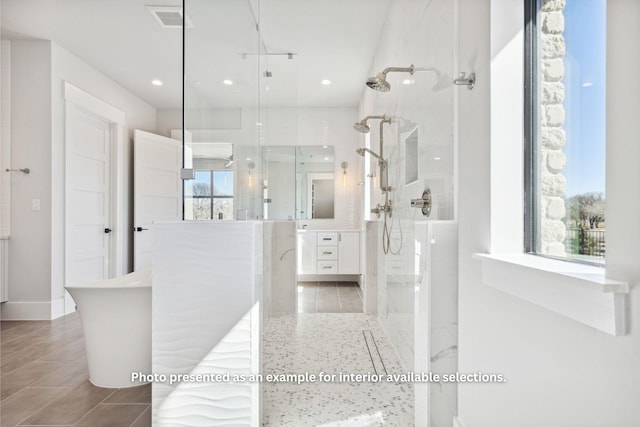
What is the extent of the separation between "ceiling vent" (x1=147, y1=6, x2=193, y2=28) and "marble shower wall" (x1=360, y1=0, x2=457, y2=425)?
1731 mm

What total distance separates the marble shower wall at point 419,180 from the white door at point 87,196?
3138mm

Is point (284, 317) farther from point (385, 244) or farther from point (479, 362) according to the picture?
point (479, 362)

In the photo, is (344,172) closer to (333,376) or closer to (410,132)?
(410,132)

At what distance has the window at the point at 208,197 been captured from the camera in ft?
5.37

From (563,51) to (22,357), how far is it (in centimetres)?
338

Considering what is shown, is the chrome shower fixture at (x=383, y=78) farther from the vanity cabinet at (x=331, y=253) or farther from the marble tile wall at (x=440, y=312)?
the vanity cabinet at (x=331, y=253)

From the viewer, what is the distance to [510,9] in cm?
113

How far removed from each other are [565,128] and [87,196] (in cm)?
446

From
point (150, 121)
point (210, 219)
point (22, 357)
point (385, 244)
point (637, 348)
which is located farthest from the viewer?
point (150, 121)

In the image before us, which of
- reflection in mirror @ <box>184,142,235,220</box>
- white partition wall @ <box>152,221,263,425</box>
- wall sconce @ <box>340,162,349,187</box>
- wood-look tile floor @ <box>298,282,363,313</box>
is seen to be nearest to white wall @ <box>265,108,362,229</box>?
wall sconce @ <box>340,162,349,187</box>

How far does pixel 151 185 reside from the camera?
4969 mm

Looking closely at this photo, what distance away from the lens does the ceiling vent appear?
2.88m

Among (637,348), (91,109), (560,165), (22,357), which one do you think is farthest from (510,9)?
(91,109)

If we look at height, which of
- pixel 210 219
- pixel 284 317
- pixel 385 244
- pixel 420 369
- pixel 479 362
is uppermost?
pixel 210 219
